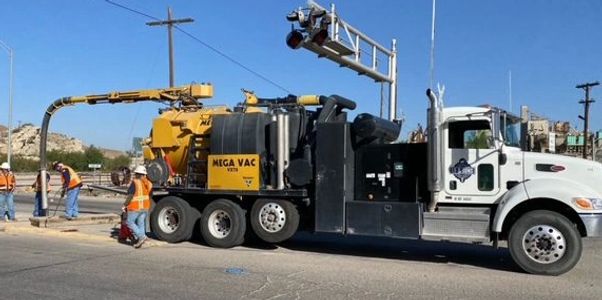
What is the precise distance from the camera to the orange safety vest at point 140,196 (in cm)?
1177

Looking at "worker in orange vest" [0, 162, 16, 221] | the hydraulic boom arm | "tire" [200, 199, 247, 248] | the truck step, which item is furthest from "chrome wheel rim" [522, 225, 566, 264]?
"worker in orange vest" [0, 162, 16, 221]

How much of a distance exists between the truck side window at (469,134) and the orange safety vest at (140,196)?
19.4 feet

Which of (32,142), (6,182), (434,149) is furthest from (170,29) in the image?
(32,142)

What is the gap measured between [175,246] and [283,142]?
9.52ft

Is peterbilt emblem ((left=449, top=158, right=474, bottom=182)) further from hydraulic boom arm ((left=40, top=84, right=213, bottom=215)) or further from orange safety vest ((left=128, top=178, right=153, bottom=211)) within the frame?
hydraulic boom arm ((left=40, top=84, right=213, bottom=215))

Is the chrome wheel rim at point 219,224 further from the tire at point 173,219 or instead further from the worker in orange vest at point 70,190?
the worker in orange vest at point 70,190

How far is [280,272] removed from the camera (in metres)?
8.88

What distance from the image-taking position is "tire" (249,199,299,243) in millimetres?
10906

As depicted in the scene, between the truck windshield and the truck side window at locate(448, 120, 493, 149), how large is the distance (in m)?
0.26

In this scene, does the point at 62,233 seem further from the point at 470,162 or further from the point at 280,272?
the point at 470,162

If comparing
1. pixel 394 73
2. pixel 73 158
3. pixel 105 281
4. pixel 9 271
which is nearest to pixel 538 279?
pixel 105 281

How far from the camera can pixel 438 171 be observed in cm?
956

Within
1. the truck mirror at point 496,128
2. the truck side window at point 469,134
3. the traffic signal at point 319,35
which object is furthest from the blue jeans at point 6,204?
the truck mirror at point 496,128

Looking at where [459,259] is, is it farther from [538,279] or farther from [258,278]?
[258,278]
